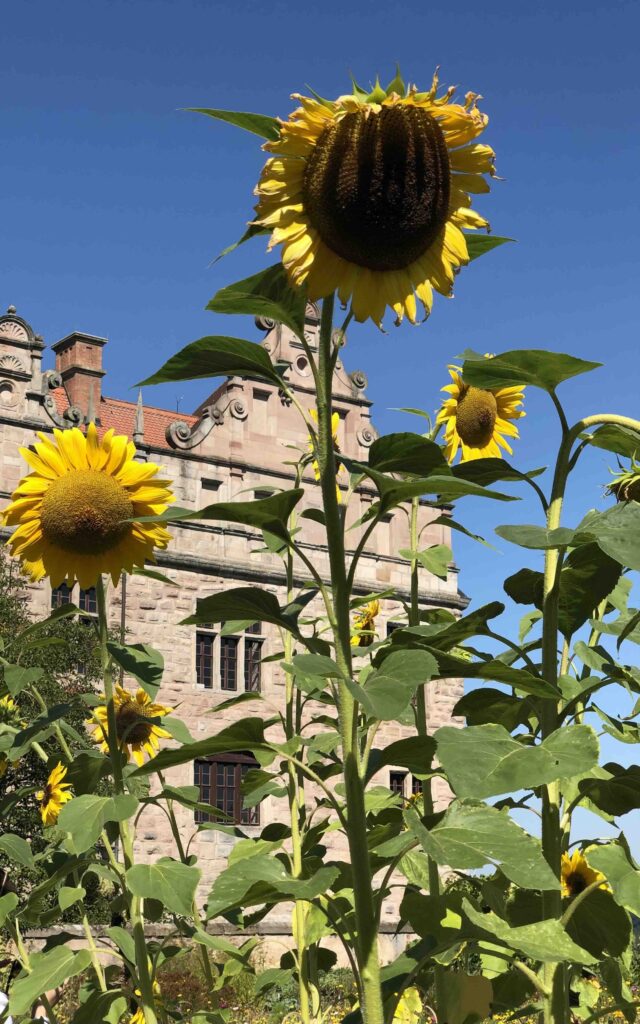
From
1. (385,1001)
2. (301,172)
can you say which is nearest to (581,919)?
(385,1001)

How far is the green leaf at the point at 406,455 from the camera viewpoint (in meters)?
1.68

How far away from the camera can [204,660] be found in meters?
19.5

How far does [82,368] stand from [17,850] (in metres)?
19.6

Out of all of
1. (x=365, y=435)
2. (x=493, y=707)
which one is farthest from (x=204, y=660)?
(x=493, y=707)

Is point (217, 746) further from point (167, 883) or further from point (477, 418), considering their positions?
point (477, 418)

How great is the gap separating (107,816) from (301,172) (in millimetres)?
1350

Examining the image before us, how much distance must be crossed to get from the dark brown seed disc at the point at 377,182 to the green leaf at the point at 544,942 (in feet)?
3.20

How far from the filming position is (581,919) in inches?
85.4

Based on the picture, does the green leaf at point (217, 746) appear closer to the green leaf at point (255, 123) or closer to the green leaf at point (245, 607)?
the green leaf at point (245, 607)

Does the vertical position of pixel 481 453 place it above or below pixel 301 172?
below

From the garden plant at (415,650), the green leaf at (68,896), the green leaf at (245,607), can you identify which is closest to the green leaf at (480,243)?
the garden plant at (415,650)

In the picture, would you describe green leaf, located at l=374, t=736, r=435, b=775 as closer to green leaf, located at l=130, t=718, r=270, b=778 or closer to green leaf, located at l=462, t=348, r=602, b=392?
green leaf, located at l=130, t=718, r=270, b=778

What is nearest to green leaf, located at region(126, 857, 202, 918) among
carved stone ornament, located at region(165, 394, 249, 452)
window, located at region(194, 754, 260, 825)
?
window, located at region(194, 754, 260, 825)

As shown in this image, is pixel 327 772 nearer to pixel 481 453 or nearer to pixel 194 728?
pixel 481 453
